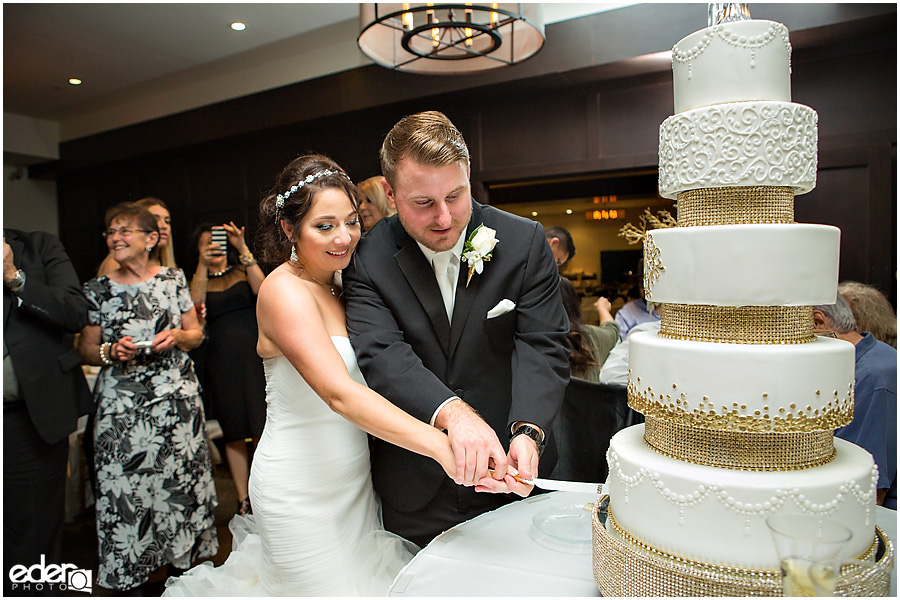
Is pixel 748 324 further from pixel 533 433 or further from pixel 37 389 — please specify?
pixel 37 389

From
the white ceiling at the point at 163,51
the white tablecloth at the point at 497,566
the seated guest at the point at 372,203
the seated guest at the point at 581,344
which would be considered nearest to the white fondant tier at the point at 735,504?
the white tablecloth at the point at 497,566

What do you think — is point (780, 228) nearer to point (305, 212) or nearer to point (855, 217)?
point (305, 212)

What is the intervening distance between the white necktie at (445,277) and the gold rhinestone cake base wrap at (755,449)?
0.78 meters

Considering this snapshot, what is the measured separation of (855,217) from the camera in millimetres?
3854

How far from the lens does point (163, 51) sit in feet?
18.2

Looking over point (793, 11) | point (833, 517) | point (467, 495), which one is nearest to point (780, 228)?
point (833, 517)

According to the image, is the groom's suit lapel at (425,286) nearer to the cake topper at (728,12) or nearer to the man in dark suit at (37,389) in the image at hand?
the cake topper at (728,12)

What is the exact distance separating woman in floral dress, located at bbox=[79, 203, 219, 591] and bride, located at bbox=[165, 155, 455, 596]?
1318 mm

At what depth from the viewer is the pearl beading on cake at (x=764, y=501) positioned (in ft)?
3.34

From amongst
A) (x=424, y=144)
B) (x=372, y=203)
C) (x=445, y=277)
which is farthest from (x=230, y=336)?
(x=424, y=144)

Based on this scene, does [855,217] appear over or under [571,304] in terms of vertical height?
over

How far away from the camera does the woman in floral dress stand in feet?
9.73

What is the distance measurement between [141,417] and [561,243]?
2698 mm

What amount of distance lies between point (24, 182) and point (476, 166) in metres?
6.11
